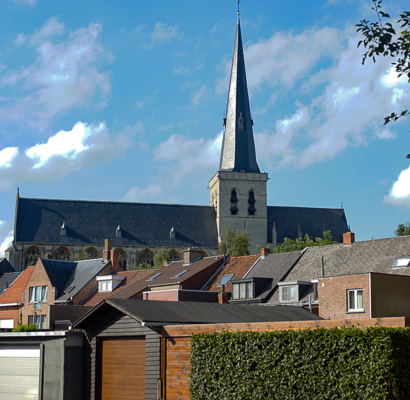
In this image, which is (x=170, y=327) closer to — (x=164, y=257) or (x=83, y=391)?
(x=83, y=391)

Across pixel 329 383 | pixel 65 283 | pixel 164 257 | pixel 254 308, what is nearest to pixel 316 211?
pixel 164 257

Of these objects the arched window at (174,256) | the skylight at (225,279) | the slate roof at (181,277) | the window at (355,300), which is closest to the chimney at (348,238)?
the skylight at (225,279)

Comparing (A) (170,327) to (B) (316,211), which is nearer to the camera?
(A) (170,327)

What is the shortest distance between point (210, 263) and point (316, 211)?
191 feet

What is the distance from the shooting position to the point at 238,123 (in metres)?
88.2

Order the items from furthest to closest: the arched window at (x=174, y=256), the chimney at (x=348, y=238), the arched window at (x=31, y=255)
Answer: the arched window at (x=174, y=256) < the arched window at (x=31, y=255) < the chimney at (x=348, y=238)

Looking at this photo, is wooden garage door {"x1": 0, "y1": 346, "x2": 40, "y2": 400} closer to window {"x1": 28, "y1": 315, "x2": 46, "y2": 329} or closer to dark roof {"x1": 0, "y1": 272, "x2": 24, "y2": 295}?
window {"x1": 28, "y1": 315, "x2": 46, "y2": 329}

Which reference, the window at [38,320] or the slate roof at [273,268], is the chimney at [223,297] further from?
the window at [38,320]

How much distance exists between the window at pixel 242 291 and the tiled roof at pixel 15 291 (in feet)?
Answer: 61.0

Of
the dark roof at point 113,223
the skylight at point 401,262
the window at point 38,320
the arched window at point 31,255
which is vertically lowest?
the window at point 38,320

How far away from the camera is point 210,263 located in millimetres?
40969

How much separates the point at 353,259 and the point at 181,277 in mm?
10497

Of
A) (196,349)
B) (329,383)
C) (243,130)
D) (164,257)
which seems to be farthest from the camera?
(243,130)

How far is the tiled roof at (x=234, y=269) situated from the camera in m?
38.2
